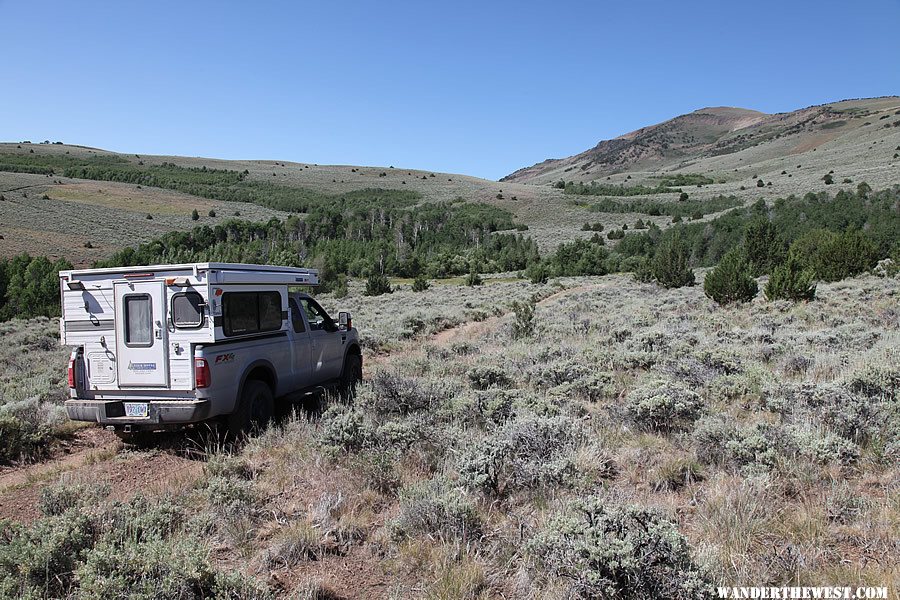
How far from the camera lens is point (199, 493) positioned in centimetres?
462

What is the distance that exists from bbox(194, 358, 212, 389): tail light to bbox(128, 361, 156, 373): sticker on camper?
608mm

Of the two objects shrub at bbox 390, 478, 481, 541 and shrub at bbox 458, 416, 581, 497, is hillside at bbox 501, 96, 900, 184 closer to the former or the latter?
shrub at bbox 458, 416, 581, 497

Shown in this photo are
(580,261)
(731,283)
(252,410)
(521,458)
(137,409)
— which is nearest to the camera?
(521,458)

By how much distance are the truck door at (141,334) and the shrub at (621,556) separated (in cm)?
491

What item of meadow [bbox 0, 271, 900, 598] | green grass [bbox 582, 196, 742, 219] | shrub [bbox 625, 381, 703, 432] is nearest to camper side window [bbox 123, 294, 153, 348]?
meadow [bbox 0, 271, 900, 598]

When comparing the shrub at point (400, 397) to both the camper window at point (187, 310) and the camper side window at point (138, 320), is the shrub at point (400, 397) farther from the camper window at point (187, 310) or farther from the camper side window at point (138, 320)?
the camper side window at point (138, 320)

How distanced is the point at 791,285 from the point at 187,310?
1756 centimetres

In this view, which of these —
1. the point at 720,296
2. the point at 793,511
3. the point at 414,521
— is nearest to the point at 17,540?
the point at 414,521

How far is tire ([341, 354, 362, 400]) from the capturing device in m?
9.14

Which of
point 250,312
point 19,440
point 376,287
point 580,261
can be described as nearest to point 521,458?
point 250,312

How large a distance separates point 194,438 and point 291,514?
3268 mm

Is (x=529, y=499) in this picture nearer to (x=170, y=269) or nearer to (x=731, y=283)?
(x=170, y=269)

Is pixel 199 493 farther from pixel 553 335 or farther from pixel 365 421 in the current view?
pixel 553 335

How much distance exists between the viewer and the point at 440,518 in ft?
12.4
